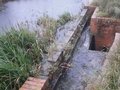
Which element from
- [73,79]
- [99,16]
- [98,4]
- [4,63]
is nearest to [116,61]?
[73,79]

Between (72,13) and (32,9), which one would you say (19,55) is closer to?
(72,13)

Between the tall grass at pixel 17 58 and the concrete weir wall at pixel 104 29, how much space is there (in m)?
2.05

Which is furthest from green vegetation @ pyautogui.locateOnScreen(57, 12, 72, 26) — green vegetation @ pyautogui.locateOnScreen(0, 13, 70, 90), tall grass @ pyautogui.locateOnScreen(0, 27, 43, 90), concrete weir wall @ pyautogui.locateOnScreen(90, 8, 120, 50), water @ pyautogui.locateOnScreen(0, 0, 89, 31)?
tall grass @ pyautogui.locateOnScreen(0, 27, 43, 90)

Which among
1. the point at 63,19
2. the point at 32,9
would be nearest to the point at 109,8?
the point at 63,19

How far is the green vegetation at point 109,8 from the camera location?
5.40 metres

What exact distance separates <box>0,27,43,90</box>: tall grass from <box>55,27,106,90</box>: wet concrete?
686 millimetres

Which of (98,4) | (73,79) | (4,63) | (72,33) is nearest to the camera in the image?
(4,63)

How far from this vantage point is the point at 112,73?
294 centimetres

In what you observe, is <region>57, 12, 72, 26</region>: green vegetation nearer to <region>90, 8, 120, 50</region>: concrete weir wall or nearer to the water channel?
the water channel

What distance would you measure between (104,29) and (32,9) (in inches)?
120

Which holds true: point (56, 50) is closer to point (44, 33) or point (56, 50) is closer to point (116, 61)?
point (44, 33)

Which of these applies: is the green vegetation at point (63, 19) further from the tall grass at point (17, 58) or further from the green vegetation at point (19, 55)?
the tall grass at point (17, 58)

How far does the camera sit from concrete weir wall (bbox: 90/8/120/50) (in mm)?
5395

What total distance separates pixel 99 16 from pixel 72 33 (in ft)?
3.49
